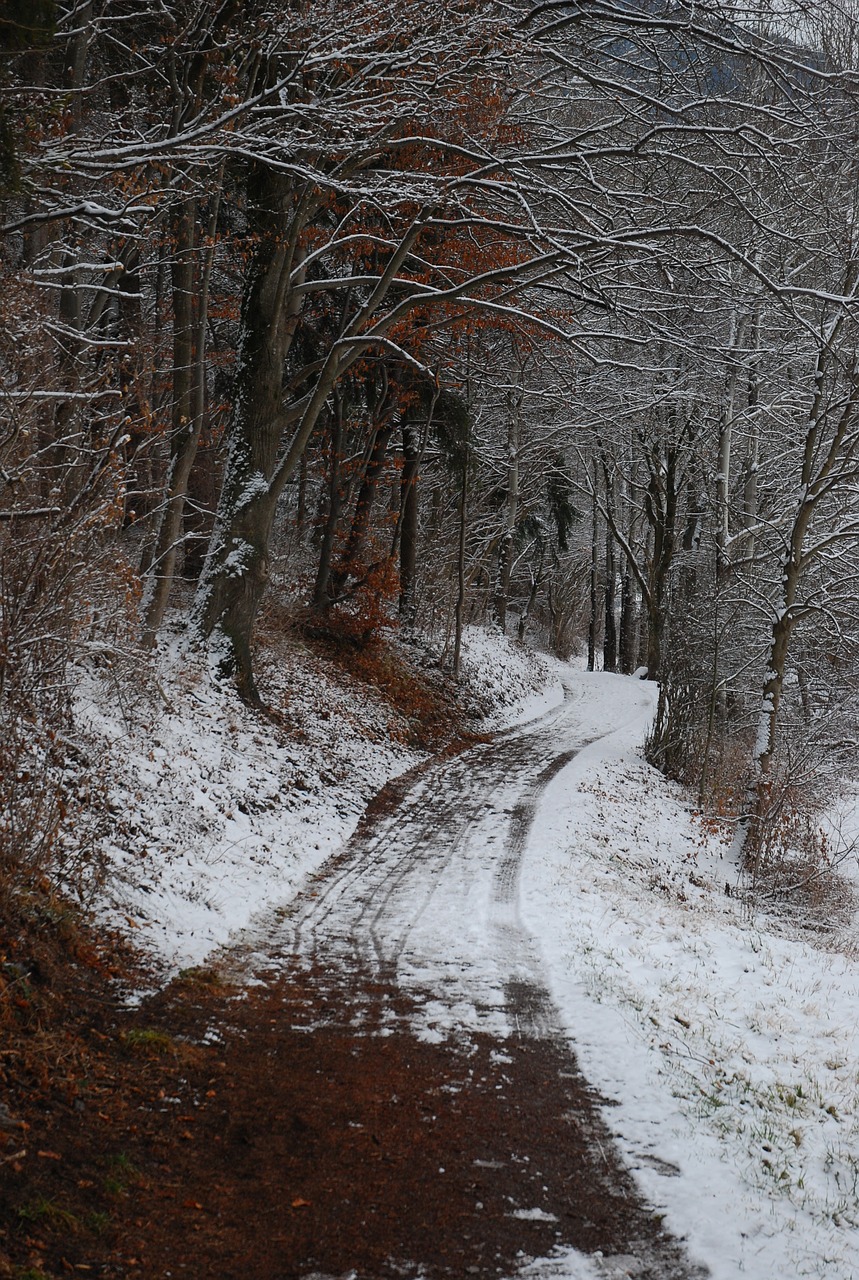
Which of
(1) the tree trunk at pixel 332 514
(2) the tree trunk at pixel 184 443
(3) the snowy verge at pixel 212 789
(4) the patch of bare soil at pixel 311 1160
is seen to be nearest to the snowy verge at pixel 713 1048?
(4) the patch of bare soil at pixel 311 1160

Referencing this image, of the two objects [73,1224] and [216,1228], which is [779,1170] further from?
[73,1224]

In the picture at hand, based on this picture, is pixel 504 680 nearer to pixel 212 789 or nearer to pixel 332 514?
pixel 332 514

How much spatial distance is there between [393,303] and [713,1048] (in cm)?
1466

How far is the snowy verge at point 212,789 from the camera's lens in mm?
7215

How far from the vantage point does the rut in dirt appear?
3.70 m

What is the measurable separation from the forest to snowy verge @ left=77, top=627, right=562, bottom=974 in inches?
23.2

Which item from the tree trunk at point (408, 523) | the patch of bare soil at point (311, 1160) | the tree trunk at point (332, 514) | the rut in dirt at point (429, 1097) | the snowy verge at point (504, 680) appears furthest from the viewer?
the snowy verge at point (504, 680)

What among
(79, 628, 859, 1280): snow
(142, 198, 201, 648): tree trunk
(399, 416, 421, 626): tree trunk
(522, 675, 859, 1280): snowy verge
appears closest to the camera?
(522, 675, 859, 1280): snowy verge

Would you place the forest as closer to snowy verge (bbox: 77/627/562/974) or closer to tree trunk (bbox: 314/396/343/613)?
tree trunk (bbox: 314/396/343/613)

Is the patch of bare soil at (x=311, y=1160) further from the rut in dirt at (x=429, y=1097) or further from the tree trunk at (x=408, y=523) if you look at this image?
the tree trunk at (x=408, y=523)

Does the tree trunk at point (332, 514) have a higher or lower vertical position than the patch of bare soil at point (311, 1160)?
higher

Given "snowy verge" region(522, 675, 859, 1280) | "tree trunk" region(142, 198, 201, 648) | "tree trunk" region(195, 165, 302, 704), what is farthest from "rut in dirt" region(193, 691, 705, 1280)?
"tree trunk" region(195, 165, 302, 704)

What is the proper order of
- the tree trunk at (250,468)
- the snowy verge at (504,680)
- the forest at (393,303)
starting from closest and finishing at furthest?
1. the forest at (393,303)
2. the tree trunk at (250,468)
3. the snowy verge at (504,680)

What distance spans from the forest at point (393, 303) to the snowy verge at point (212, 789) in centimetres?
59
